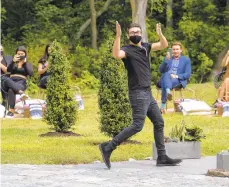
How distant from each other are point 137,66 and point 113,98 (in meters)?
2.03

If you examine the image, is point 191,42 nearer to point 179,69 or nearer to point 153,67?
point 153,67

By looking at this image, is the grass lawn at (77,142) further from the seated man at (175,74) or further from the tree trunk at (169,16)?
the tree trunk at (169,16)

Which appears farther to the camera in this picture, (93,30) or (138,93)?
(93,30)

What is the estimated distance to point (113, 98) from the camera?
40.7ft

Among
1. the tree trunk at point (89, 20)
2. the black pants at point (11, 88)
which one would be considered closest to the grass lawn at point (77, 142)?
the black pants at point (11, 88)

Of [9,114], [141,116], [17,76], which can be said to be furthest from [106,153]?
[17,76]

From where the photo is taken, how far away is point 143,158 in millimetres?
11461

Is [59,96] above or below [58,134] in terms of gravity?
above

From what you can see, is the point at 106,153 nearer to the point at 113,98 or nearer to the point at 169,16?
the point at 113,98

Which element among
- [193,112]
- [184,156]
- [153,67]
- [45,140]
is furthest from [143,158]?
[153,67]

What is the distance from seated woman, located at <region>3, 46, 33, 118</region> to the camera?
17.4 metres

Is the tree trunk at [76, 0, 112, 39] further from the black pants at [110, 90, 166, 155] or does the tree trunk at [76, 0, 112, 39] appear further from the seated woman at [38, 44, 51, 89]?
the black pants at [110, 90, 166, 155]

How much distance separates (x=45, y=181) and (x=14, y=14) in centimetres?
2813

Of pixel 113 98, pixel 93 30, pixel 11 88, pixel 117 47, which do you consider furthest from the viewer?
pixel 93 30
